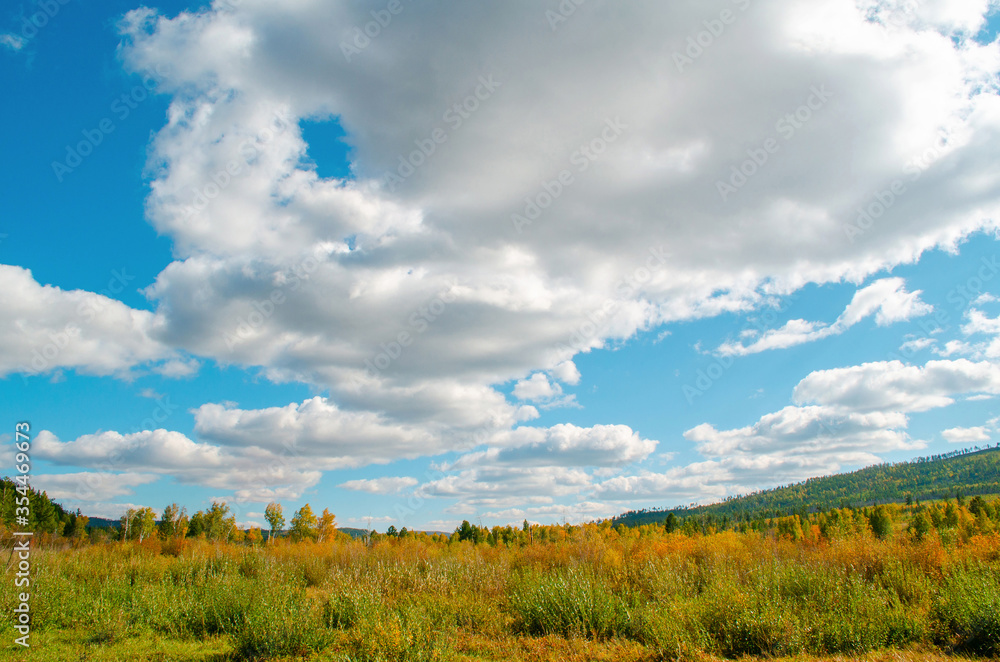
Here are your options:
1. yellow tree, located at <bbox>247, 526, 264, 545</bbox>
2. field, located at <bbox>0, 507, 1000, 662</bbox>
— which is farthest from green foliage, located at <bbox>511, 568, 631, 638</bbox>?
yellow tree, located at <bbox>247, 526, 264, 545</bbox>

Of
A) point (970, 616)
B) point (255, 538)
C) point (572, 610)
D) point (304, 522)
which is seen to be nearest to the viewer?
point (970, 616)

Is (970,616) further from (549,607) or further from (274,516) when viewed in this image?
(274,516)

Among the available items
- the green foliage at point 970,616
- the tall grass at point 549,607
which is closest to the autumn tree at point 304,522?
the tall grass at point 549,607

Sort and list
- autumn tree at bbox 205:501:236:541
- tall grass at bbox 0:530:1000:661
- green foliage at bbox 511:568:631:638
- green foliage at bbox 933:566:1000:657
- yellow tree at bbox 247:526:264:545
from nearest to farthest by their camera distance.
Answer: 1. tall grass at bbox 0:530:1000:661
2. green foliage at bbox 933:566:1000:657
3. green foliage at bbox 511:568:631:638
4. yellow tree at bbox 247:526:264:545
5. autumn tree at bbox 205:501:236:541

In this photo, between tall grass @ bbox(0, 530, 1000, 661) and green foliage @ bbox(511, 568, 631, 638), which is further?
green foliage @ bbox(511, 568, 631, 638)

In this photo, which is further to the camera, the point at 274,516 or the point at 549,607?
the point at 274,516

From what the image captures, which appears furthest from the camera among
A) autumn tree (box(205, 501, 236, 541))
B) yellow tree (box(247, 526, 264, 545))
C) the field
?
autumn tree (box(205, 501, 236, 541))

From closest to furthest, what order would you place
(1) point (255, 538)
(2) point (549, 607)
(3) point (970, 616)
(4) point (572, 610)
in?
1. (3) point (970, 616)
2. (4) point (572, 610)
3. (2) point (549, 607)
4. (1) point (255, 538)

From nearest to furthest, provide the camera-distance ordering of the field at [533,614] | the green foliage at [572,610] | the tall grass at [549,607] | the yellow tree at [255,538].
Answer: the field at [533,614]
the tall grass at [549,607]
the green foliage at [572,610]
the yellow tree at [255,538]

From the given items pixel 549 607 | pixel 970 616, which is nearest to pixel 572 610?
pixel 549 607

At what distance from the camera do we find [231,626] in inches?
548

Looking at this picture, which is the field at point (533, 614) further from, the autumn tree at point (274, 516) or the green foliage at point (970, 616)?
the autumn tree at point (274, 516)

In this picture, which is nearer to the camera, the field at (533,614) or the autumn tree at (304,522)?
the field at (533,614)

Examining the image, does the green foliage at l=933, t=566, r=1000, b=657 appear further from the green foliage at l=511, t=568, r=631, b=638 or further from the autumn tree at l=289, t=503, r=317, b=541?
the autumn tree at l=289, t=503, r=317, b=541
